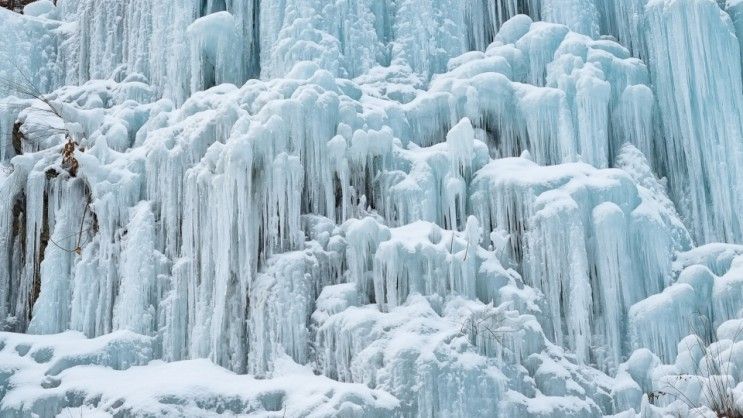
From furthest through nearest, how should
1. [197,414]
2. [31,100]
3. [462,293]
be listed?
[31,100] < [462,293] < [197,414]

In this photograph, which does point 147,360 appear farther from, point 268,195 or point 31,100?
point 31,100

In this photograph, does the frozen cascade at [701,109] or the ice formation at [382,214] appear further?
the frozen cascade at [701,109]

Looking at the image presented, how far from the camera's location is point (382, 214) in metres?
11.6

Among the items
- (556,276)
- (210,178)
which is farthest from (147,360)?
(556,276)

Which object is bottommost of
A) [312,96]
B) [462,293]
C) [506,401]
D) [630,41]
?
[506,401]

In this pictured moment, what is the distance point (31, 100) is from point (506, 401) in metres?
8.56

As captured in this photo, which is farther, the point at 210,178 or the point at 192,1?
the point at 192,1

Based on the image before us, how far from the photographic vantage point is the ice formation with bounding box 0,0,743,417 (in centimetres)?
991

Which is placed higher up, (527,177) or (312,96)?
(312,96)

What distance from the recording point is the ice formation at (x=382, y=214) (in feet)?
32.5

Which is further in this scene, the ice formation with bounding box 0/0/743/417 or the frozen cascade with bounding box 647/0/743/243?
the frozen cascade with bounding box 647/0/743/243

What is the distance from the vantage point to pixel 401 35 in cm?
1398

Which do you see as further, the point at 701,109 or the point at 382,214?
the point at 701,109

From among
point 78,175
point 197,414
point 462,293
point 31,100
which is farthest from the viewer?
point 31,100
